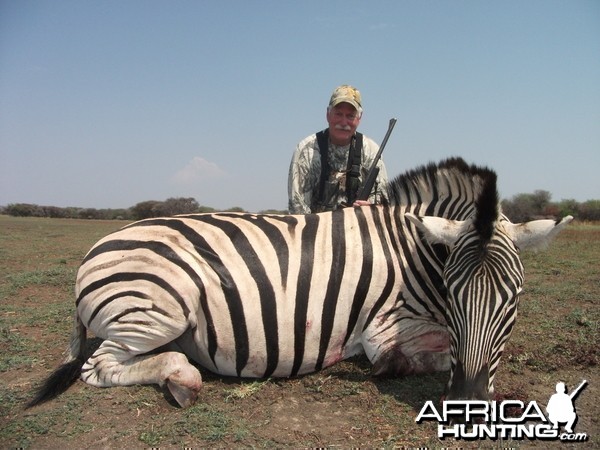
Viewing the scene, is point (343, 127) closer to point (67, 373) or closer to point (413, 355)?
point (413, 355)

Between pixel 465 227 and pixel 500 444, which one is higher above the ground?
pixel 465 227

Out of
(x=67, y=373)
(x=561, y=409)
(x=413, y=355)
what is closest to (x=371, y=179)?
(x=413, y=355)

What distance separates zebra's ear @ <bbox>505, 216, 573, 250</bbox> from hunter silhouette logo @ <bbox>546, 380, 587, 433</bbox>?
Result: 0.93 meters

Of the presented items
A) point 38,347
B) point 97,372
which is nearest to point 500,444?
point 97,372

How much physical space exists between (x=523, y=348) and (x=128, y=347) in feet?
11.2

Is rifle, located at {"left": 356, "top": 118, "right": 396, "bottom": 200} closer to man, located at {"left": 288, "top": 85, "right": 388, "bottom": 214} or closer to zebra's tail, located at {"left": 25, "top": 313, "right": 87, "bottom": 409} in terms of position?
man, located at {"left": 288, "top": 85, "right": 388, "bottom": 214}

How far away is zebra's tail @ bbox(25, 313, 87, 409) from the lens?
317 cm

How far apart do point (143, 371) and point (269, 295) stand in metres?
1.08

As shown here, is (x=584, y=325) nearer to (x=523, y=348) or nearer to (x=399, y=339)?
(x=523, y=348)

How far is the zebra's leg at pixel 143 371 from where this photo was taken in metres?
3.09

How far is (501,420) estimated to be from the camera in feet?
8.89

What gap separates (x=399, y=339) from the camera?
3455 millimetres

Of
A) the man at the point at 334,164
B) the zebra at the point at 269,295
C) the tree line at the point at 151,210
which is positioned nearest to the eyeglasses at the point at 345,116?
the man at the point at 334,164

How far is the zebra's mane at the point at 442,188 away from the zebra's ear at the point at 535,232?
1.16ft
